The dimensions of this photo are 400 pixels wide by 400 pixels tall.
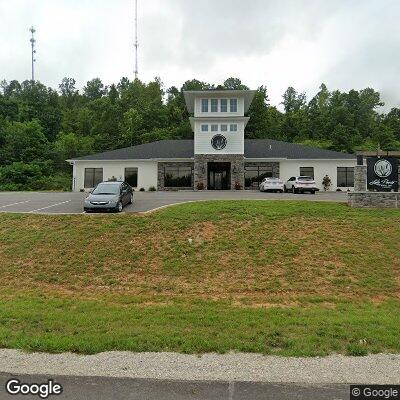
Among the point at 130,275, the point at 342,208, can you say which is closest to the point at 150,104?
the point at 342,208

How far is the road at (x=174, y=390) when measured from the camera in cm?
425

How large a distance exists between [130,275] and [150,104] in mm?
55288

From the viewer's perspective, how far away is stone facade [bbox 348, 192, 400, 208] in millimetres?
17000

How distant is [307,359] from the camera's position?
5.27 metres

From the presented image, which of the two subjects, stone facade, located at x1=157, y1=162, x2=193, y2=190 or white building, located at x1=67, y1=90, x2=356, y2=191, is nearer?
white building, located at x1=67, y1=90, x2=356, y2=191

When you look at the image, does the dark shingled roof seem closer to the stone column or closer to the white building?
the white building

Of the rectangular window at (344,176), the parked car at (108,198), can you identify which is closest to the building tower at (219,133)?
the rectangular window at (344,176)

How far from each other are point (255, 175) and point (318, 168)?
545cm

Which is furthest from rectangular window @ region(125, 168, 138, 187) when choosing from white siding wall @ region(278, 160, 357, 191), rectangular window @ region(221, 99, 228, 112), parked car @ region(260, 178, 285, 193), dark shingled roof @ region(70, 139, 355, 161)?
white siding wall @ region(278, 160, 357, 191)

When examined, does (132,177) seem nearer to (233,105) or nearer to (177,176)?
(177,176)

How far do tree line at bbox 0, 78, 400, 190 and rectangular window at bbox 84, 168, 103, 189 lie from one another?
32.1ft

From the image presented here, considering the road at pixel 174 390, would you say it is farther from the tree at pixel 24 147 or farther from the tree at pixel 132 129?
the tree at pixel 132 129

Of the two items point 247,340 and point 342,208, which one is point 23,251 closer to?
point 247,340

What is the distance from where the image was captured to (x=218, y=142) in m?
32.4
